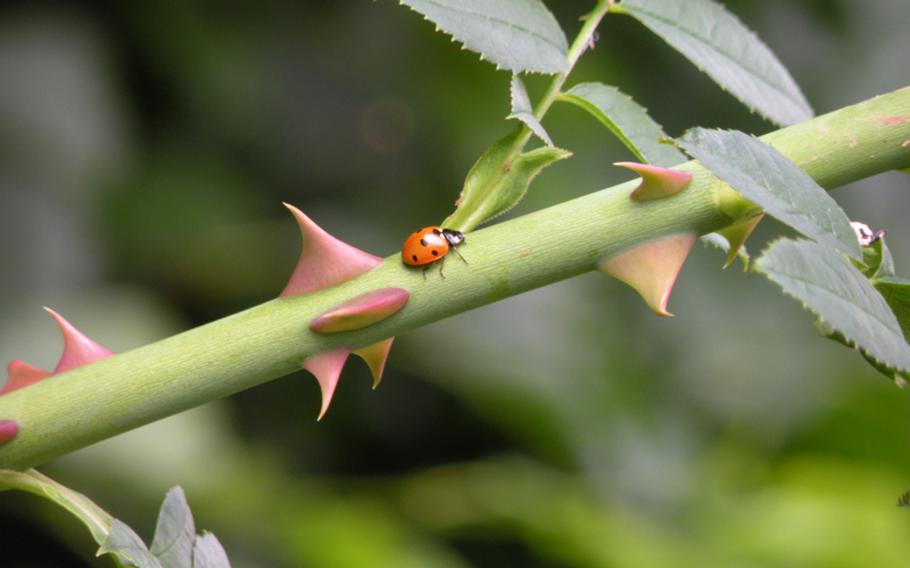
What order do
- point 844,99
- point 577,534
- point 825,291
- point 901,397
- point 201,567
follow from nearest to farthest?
point 825,291
point 201,567
point 577,534
point 901,397
point 844,99

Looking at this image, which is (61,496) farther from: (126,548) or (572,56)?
(572,56)

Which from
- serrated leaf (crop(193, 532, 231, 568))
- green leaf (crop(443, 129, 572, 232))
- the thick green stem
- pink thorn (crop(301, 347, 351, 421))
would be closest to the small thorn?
the thick green stem

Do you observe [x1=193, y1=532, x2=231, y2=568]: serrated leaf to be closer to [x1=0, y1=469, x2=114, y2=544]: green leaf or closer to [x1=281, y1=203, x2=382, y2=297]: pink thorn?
[x1=0, y1=469, x2=114, y2=544]: green leaf

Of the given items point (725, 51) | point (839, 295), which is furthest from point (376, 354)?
point (725, 51)

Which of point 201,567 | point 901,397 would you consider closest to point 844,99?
point 901,397

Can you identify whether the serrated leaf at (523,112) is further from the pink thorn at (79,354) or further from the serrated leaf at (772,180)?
the pink thorn at (79,354)

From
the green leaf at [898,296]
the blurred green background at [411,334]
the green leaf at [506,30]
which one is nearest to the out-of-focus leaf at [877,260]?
the green leaf at [898,296]

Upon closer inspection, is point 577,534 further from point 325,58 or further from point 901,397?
point 325,58
